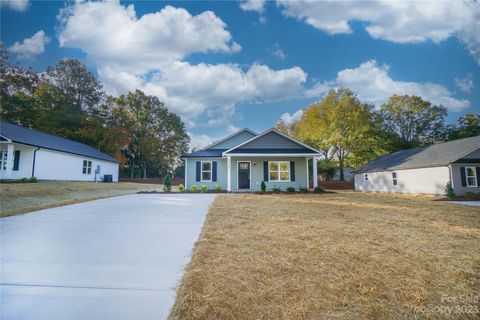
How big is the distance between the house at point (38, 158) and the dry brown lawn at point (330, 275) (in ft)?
63.5

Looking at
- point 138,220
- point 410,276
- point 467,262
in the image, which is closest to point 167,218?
point 138,220

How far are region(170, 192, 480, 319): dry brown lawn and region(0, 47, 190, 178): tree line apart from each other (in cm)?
3535

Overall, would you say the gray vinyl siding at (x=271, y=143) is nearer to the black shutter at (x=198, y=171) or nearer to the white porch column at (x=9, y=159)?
the black shutter at (x=198, y=171)

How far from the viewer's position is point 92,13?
9703 mm

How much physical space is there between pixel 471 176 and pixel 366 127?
41.1 feet

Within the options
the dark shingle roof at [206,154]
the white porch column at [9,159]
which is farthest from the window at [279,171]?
the white porch column at [9,159]

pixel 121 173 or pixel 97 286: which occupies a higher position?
pixel 121 173

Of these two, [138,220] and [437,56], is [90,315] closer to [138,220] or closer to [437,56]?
[138,220]

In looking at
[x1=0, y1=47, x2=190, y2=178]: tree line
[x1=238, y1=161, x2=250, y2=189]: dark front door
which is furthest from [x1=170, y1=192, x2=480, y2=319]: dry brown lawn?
[x1=0, y1=47, x2=190, y2=178]: tree line

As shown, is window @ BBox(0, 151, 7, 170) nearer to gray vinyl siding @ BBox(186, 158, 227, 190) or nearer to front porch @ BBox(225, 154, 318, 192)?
gray vinyl siding @ BBox(186, 158, 227, 190)

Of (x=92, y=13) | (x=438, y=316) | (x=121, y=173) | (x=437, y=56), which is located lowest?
(x=438, y=316)

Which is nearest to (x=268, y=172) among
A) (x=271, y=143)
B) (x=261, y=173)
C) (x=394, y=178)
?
(x=261, y=173)

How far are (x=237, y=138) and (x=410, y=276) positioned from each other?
15.9 m

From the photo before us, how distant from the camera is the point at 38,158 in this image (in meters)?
17.3
